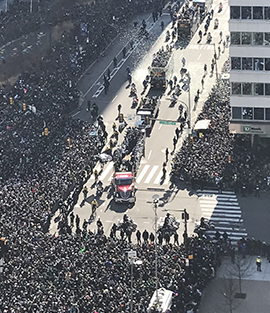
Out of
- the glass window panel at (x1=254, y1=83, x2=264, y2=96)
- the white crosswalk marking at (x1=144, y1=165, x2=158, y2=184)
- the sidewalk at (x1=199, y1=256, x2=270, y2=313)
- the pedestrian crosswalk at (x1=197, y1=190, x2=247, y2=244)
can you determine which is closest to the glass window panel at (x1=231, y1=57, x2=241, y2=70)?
the glass window panel at (x1=254, y1=83, x2=264, y2=96)

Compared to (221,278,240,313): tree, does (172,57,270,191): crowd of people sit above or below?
above

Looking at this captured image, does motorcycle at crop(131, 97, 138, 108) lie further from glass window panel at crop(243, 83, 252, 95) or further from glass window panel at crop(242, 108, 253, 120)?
glass window panel at crop(243, 83, 252, 95)

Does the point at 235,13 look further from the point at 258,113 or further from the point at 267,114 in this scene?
the point at 267,114

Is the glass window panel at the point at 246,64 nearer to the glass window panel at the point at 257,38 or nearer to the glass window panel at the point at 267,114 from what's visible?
the glass window panel at the point at 257,38

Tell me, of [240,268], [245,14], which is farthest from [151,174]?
[240,268]

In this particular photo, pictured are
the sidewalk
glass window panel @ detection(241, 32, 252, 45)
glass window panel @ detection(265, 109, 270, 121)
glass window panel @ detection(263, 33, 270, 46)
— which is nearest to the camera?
the sidewalk
